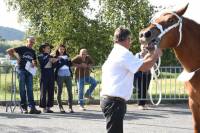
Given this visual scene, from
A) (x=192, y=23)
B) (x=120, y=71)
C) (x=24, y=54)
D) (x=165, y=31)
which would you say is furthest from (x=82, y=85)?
(x=120, y=71)

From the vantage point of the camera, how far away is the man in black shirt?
499 inches

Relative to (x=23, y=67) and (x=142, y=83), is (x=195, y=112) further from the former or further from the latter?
(x=142, y=83)

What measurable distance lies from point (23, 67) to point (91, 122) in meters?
2.61

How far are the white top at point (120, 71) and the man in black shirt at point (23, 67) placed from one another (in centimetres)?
706

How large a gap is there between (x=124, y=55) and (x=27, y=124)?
582cm

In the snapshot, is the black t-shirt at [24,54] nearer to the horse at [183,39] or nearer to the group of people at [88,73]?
the group of people at [88,73]

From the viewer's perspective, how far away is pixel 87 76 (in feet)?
47.7

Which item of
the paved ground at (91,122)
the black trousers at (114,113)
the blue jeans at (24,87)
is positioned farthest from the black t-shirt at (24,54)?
the black trousers at (114,113)

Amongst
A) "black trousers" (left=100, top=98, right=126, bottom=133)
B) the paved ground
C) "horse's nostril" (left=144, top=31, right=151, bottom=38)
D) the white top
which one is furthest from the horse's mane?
the paved ground

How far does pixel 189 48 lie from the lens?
6.30 m

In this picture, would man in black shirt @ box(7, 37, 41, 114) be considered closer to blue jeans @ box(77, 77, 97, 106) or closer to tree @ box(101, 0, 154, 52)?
blue jeans @ box(77, 77, 97, 106)

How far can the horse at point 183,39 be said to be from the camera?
6066 mm

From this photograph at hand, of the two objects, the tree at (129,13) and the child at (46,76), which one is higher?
the tree at (129,13)

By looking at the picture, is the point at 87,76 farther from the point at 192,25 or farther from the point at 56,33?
the point at 192,25
